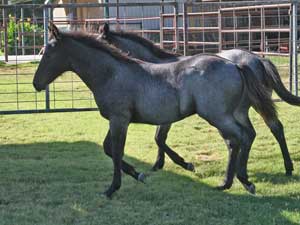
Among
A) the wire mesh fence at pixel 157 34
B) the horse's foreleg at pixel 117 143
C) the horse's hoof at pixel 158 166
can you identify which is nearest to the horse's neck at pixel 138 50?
the wire mesh fence at pixel 157 34

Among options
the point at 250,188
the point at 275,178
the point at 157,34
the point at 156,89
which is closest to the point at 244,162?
the point at 250,188

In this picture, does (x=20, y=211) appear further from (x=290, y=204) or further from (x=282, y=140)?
(x=282, y=140)

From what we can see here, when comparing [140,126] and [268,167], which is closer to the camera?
[268,167]

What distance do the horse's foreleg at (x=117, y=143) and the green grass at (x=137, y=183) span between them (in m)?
0.14

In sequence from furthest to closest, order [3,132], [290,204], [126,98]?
[3,132]
[126,98]
[290,204]

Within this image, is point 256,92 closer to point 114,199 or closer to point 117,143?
point 117,143

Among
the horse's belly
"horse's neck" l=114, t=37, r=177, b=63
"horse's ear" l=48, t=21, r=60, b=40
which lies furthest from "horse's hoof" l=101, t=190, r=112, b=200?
"horse's neck" l=114, t=37, r=177, b=63

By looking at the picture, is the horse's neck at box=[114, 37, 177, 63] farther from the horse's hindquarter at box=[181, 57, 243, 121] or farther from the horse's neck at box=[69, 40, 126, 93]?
the horse's hindquarter at box=[181, 57, 243, 121]

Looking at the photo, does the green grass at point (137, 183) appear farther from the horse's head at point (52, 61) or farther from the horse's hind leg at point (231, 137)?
the horse's head at point (52, 61)

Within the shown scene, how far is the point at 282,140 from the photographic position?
7.57 metres

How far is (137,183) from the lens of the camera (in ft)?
22.9

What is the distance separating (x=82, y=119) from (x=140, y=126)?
141cm

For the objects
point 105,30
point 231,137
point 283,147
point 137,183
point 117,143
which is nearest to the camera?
point 231,137

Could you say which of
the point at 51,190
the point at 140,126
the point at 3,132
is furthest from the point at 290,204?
the point at 3,132
